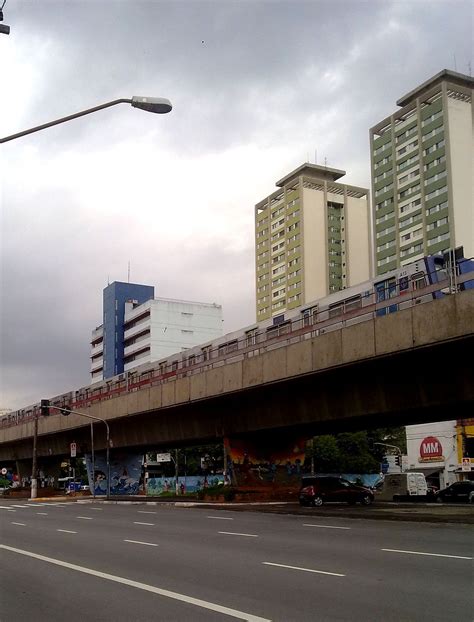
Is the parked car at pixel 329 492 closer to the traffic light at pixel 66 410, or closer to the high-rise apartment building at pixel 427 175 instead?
the traffic light at pixel 66 410

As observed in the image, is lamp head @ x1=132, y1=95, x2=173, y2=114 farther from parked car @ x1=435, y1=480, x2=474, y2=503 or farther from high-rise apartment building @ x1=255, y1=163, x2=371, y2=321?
high-rise apartment building @ x1=255, y1=163, x2=371, y2=321

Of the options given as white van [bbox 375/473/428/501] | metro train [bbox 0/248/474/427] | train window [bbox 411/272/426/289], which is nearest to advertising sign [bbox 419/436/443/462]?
white van [bbox 375/473/428/501]

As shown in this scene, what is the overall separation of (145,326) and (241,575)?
357ft

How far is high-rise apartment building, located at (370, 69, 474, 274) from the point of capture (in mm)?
95438

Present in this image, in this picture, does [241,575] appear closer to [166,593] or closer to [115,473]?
[166,593]

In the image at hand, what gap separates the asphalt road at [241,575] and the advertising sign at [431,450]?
153 ft

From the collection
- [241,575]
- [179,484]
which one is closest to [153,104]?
[241,575]

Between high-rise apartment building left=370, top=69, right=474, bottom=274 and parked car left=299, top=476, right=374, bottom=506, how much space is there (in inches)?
2389

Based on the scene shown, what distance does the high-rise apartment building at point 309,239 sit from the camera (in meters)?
126

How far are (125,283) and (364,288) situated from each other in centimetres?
10054

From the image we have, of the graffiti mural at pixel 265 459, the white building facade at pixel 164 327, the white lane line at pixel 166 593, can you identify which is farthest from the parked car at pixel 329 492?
the white building facade at pixel 164 327

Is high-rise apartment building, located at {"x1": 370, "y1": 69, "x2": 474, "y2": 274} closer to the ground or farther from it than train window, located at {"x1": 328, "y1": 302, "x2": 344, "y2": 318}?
farther from it

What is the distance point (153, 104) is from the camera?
1298cm

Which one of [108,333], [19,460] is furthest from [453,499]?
[108,333]
